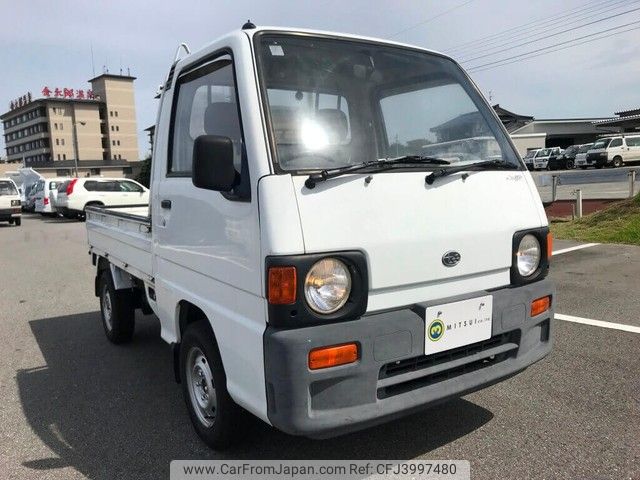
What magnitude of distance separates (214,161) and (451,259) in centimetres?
125

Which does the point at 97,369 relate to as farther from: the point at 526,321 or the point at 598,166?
the point at 598,166

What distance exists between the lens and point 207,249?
288cm

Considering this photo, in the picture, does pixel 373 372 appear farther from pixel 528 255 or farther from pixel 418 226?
pixel 528 255

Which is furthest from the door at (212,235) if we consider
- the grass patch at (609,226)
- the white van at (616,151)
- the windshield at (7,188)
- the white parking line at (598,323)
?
the white van at (616,151)

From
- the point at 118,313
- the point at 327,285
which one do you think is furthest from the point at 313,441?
the point at 118,313

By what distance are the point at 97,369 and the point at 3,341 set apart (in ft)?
5.47

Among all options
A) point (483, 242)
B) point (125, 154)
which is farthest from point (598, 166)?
point (125, 154)

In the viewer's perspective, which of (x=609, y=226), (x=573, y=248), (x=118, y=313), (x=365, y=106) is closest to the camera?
(x=365, y=106)

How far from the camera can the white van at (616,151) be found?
32.8 m

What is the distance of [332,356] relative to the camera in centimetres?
231

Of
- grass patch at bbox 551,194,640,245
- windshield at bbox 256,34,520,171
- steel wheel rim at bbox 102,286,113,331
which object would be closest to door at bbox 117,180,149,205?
grass patch at bbox 551,194,640,245

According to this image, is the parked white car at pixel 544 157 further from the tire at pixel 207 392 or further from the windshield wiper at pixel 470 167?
the tire at pixel 207 392

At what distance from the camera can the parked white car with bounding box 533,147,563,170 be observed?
3959 centimetres

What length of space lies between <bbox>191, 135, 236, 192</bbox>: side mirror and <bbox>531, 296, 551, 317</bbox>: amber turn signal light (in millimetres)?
1770
